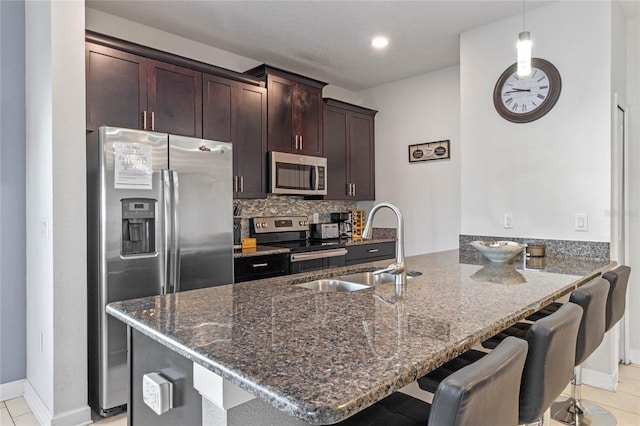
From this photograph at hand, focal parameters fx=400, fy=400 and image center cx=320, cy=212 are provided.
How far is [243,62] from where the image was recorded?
4.03 metres

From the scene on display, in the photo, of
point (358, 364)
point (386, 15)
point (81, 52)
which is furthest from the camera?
point (386, 15)

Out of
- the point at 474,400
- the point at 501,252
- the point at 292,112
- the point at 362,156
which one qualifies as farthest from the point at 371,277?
the point at 362,156

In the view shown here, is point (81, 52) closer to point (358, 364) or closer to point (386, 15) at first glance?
point (386, 15)

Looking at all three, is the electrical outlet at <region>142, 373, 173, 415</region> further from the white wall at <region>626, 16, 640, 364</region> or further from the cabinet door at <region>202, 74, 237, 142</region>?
the white wall at <region>626, 16, 640, 364</region>

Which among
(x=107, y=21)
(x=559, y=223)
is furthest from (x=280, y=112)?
(x=559, y=223)

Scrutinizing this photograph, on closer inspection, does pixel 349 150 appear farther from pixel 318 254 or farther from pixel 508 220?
pixel 508 220

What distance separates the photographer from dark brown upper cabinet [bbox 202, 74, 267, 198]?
341 centimetres

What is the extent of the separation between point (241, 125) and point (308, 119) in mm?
865

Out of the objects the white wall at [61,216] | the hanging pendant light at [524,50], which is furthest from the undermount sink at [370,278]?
the white wall at [61,216]

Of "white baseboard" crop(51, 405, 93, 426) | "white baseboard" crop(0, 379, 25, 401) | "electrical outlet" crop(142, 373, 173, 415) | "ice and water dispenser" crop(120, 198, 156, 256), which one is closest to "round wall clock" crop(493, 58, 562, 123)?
"ice and water dispenser" crop(120, 198, 156, 256)

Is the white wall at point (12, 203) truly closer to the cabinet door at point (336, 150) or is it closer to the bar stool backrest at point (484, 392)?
the cabinet door at point (336, 150)

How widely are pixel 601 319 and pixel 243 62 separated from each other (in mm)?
3623

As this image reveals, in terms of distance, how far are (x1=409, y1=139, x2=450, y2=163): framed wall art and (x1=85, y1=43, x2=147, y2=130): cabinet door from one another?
9.54 ft

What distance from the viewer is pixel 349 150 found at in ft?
15.6
